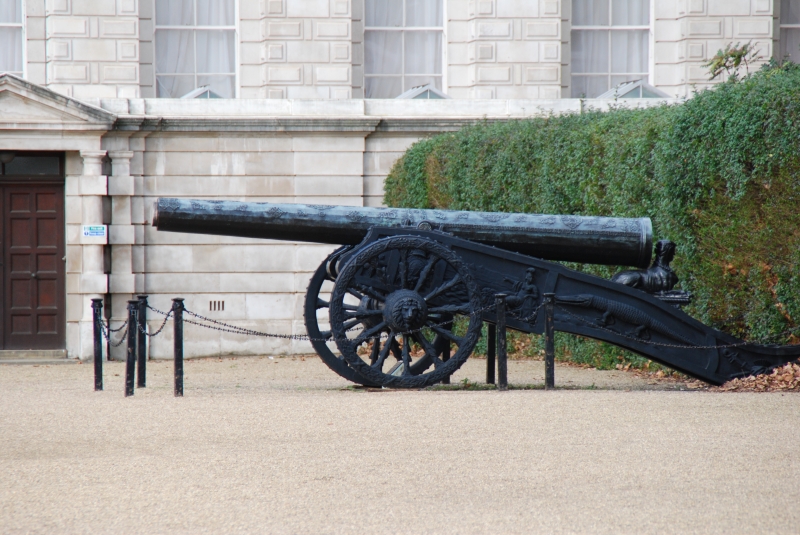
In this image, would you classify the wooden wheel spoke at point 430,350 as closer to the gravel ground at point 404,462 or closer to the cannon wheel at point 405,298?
the cannon wheel at point 405,298

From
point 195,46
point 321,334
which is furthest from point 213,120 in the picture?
point 321,334

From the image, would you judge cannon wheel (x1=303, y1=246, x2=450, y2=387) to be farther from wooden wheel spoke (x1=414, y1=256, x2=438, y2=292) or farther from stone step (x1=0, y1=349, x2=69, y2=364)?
stone step (x1=0, y1=349, x2=69, y2=364)

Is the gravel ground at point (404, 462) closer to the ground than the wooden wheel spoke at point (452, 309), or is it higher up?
closer to the ground

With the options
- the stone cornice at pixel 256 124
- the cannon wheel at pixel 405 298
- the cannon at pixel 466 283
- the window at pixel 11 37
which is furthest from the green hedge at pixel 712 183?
the window at pixel 11 37

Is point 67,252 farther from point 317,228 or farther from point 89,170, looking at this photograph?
point 317,228

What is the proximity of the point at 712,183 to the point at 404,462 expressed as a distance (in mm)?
4847

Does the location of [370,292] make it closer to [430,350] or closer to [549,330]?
[430,350]

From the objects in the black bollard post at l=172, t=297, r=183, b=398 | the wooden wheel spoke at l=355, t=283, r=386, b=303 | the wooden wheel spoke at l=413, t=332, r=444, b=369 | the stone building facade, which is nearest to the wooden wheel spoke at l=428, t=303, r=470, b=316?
the wooden wheel spoke at l=413, t=332, r=444, b=369

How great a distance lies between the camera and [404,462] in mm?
6043

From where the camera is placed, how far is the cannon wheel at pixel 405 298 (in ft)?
29.0

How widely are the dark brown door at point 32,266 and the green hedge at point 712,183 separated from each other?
23.6 feet

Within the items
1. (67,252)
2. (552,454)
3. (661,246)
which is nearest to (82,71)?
(67,252)

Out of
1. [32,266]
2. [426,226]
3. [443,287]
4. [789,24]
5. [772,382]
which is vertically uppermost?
[789,24]

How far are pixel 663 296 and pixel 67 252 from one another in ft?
30.9
